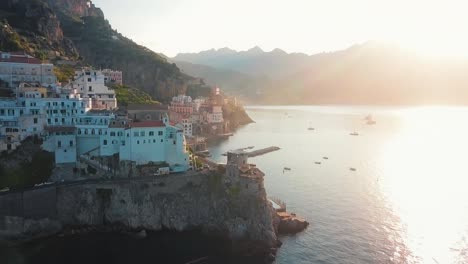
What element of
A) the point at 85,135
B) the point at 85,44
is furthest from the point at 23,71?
the point at 85,44

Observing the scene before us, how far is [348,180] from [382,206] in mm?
17918

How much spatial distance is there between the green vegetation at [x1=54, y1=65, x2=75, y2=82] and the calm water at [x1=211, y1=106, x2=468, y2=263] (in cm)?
4181

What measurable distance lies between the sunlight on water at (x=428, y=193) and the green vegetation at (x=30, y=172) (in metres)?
51.9

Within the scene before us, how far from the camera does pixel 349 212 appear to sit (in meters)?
70.0

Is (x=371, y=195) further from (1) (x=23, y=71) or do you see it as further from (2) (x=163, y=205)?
(1) (x=23, y=71)

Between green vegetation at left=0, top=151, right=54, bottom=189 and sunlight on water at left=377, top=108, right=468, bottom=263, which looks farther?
sunlight on water at left=377, top=108, right=468, bottom=263

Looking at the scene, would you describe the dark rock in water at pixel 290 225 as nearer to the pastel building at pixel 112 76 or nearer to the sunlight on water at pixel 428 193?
the sunlight on water at pixel 428 193

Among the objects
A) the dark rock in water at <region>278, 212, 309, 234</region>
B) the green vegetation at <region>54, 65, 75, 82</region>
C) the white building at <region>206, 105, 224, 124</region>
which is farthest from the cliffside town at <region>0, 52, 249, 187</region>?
the white building at <region>206, 105, 224, 124</region>

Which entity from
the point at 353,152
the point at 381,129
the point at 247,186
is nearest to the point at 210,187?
the point at 247,186

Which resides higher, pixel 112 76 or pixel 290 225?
pixel 112 76

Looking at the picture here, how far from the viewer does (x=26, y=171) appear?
5944 centimetres

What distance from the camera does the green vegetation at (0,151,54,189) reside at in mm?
58094

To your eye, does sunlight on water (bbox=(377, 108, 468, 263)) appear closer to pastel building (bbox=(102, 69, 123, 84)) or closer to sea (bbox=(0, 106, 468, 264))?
sea (bbox=(0, 106, 468, 264))

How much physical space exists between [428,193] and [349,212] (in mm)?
→ 25111
